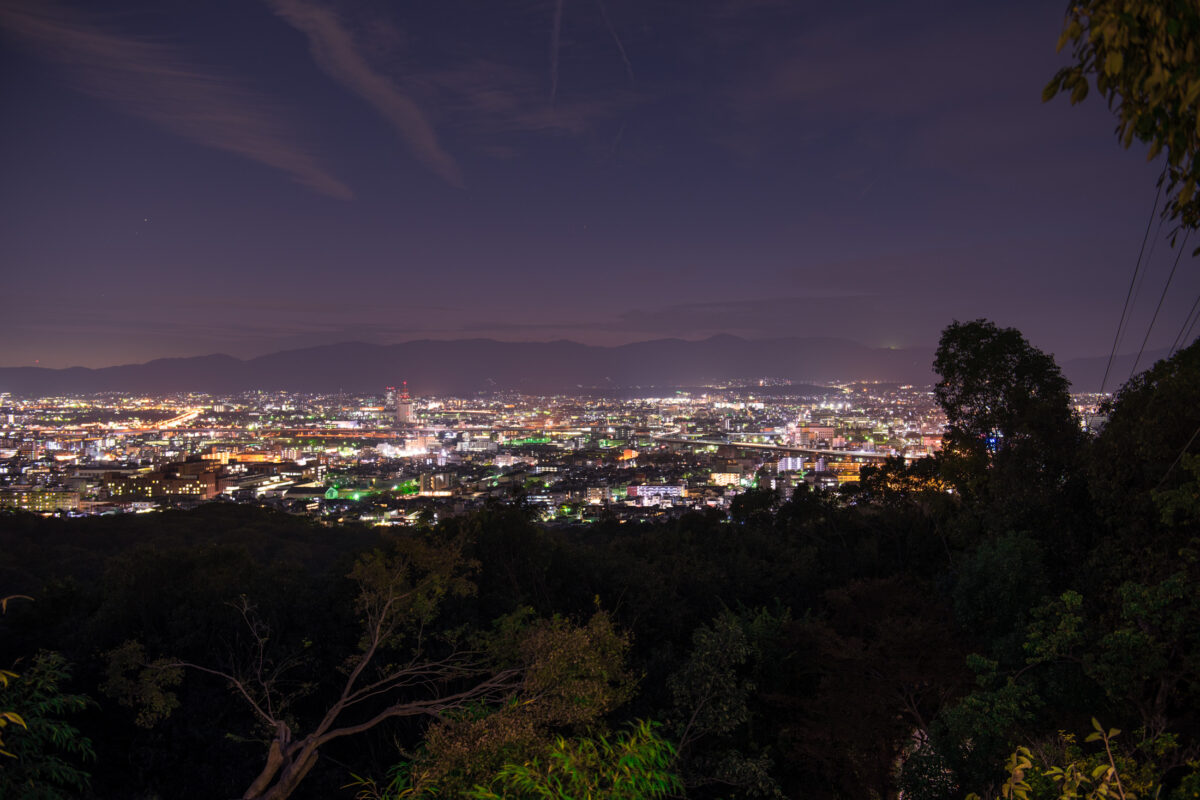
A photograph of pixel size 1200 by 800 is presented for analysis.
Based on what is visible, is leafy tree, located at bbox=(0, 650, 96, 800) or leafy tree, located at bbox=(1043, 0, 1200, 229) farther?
leafy tree, located at bbox=(0, 650, 96, 800)

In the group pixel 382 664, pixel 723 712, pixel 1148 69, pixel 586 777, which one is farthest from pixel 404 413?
pixel 1148 69

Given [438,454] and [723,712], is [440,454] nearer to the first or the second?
[438,454]

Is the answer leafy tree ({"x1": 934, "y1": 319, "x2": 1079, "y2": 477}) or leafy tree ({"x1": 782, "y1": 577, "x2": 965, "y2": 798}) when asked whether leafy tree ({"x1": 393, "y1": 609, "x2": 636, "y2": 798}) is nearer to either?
leafy tree ({"x1": 782, "y1": 577, "x2": 965, "y2": 798})

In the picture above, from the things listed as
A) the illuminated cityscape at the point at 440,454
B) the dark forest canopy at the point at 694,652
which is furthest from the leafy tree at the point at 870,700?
the illuminated cityscape at the point at 440,454

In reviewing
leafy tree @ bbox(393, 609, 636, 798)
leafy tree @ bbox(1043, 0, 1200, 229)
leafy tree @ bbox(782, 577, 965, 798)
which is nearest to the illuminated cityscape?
leafy tree @ bbox(393, 609, 636, 798)

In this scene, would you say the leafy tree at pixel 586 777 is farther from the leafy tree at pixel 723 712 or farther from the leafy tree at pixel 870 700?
the leafy tree at pixel 870 700

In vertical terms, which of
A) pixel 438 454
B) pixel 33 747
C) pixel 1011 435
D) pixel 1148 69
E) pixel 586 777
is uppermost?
pixel 1148 69
